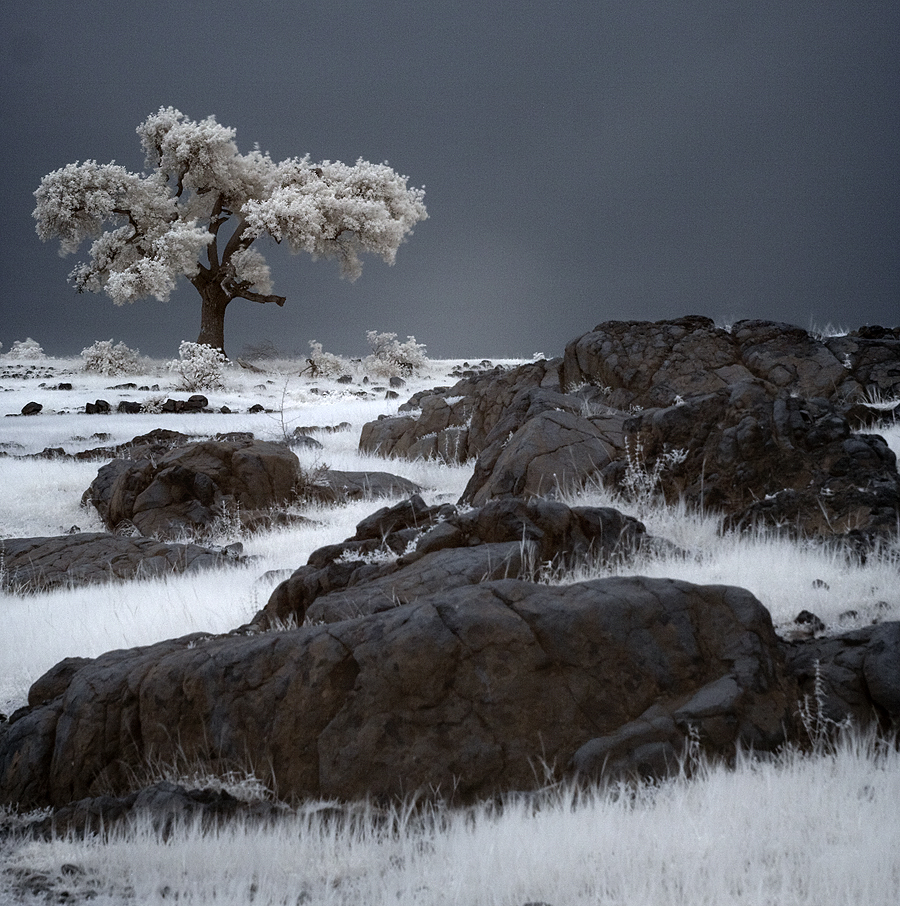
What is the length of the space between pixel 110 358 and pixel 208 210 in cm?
863

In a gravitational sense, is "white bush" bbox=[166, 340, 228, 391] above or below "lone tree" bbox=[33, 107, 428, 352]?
below

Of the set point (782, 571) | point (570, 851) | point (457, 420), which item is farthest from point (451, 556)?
point (457, 420)

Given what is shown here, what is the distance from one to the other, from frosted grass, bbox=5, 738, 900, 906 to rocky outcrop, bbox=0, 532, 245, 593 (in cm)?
617

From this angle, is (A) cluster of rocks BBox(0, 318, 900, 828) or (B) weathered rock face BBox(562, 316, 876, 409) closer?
(A) cluster of rocks BBox(0, 318, 900, 828)

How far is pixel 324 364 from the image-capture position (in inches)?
1572

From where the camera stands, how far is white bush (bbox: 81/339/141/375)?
119 ft

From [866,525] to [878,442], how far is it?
1371mm

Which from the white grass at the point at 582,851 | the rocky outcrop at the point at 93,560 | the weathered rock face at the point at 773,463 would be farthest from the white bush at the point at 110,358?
the white grass at the point at 582,851

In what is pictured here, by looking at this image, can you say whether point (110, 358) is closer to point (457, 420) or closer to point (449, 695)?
point (457, 420)

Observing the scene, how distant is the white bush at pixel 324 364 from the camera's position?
39625 millimetres

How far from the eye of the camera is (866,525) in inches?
280

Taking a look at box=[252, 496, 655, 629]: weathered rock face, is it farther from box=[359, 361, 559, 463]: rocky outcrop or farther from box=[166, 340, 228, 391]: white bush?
box=[166, 340, 228, 391]: white bush

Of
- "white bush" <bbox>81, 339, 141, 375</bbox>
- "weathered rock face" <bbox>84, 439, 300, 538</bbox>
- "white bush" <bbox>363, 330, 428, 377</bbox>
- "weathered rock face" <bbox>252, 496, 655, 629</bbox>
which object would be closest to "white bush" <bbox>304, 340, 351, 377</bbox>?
"white bush" <bbox>363, 330, 428, 377</bbox>

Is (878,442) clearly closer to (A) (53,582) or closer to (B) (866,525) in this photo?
(B) (866,525)
